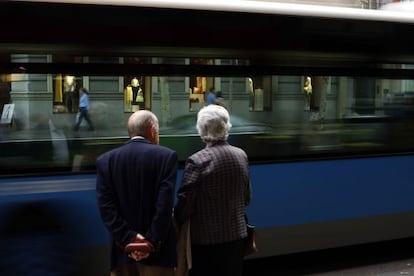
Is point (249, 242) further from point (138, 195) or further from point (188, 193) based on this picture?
point (138, 195)

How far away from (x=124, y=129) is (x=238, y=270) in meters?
1.96

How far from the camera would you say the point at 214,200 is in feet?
12.2

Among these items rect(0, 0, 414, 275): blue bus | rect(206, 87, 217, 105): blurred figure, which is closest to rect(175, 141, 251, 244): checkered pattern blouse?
rect(0, 0, 414, 275): blue bus

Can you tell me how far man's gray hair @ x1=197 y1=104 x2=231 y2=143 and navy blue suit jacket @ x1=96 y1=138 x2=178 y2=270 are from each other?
1.14 ft

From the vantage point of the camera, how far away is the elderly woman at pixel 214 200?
3.68 metres

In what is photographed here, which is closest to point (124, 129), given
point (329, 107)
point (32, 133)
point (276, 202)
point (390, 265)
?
point (32, 133)

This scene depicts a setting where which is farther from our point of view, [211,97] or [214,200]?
[211,97]

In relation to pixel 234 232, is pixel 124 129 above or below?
above

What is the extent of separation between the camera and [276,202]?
5984 millimetres

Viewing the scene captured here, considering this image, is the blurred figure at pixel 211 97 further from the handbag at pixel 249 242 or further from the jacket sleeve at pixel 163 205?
the jacket sleeve at pixel 163 205

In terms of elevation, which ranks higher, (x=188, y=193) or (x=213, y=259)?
(x=188, y=193)

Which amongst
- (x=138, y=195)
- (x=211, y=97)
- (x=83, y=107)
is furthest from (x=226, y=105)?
(x=138, y=195)

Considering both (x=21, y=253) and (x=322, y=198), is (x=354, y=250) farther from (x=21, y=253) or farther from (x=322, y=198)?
(x=21, y=253)

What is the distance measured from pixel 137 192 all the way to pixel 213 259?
0.64 metres
